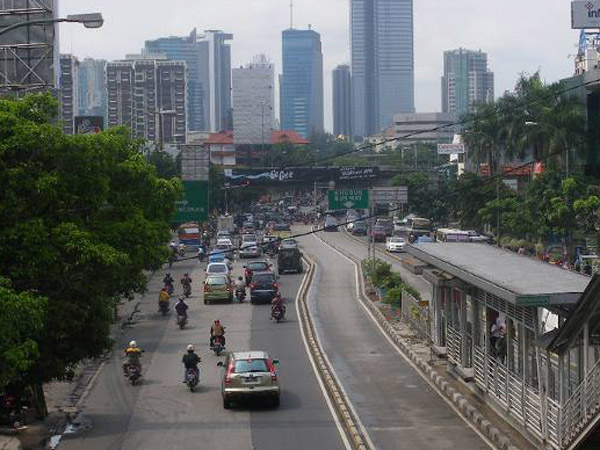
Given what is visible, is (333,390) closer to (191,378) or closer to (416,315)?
(191,378)

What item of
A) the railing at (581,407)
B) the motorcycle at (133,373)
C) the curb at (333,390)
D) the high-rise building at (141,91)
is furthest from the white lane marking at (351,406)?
the high-rise building at (141,91)

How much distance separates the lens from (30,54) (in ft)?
95.8

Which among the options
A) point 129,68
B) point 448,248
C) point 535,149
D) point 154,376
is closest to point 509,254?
point 448,248

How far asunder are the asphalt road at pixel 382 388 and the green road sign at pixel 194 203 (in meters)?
5.86

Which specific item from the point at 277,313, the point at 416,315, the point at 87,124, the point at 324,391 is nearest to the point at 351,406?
the point at 324,391

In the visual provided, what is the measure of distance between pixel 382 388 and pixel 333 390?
1.29 metres

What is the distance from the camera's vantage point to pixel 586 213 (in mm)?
53375

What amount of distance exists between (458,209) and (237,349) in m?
50.2

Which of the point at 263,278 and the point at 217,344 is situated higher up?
the point at 263,278

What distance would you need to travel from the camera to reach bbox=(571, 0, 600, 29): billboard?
71125 millimetres

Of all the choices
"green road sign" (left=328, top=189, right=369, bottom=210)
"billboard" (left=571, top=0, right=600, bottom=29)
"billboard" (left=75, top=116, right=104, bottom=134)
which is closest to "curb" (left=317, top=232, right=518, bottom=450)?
"green road sign" (left=328, top=189, right=369, bottom=210)

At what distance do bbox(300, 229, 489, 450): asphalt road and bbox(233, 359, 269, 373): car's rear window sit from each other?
2.20 m

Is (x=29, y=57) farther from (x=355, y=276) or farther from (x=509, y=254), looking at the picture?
(x=355, y=276)

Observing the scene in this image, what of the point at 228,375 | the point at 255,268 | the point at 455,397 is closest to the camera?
the point at 228,375
